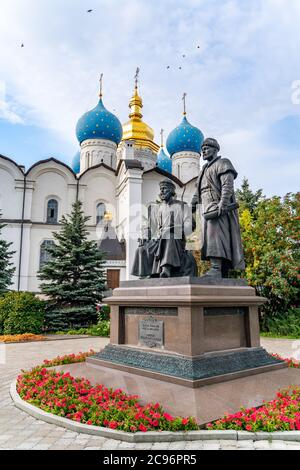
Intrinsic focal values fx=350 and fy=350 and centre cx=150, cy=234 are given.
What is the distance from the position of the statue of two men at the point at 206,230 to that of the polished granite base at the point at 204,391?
1.67 m

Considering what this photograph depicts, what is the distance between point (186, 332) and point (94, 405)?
148 cm

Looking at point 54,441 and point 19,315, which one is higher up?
point 19,315

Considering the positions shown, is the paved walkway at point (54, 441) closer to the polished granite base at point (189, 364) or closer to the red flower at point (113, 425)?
the red flower at point (113, 425)

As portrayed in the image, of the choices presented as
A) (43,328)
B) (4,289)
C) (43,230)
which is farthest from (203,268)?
(43,230)

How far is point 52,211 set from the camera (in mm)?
27312

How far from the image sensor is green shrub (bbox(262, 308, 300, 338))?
1269 centimetres

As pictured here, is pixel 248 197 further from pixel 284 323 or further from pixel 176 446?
pixel 176 446

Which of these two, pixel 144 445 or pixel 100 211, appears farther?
pixel 100 211

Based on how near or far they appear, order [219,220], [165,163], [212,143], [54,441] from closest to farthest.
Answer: [54,441] → [219,220] → [212,143] → [165,163]

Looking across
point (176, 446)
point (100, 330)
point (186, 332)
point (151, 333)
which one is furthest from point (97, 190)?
point (176, 446)

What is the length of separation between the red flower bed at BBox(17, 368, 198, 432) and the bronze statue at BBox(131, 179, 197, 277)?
2135 millimetres

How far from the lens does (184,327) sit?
15.4 ft

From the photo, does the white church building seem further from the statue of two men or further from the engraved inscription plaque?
the engraved inscription plaque
